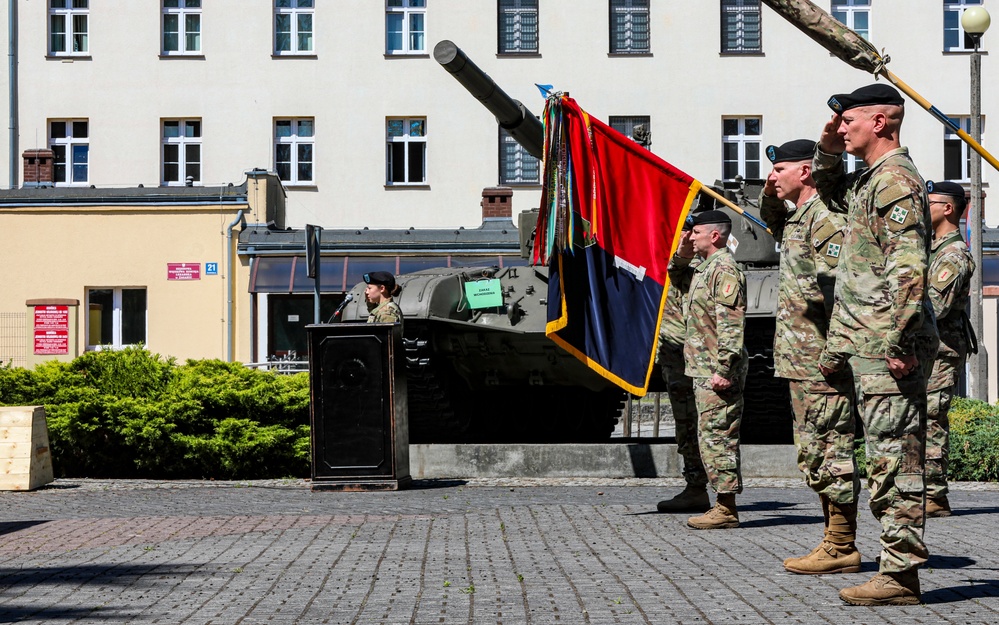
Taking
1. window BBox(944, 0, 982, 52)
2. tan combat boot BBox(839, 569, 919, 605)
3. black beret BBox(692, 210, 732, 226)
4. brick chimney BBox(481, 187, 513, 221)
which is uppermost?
window BBox(944, 0, 982, 52)

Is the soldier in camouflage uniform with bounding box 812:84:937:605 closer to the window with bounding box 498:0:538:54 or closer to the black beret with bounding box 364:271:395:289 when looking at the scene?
→ the black beret with bounding box 364:271:395:289

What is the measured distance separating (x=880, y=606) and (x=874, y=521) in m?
3.60

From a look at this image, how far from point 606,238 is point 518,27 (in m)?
24.0

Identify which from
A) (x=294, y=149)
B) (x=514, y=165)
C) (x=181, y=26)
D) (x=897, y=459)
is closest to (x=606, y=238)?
(x=897, y=459)

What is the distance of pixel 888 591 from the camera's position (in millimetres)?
5910

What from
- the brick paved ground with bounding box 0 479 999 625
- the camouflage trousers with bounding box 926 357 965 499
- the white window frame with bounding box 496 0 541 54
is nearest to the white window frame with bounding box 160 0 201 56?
the white window frame with bounding box 496 0 541 54

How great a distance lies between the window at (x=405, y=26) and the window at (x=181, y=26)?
14.1ft

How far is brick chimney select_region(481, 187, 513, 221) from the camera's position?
3191 centimetres

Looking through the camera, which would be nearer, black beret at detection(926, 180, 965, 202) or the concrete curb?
black beret at detection(926, 180, 965, 202)

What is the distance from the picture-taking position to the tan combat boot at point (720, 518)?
9.07 metres

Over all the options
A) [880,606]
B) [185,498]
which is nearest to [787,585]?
[880,606]

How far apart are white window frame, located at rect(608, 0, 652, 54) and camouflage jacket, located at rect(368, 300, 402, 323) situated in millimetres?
21376

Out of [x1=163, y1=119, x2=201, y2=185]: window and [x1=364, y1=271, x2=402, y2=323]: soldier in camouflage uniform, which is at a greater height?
[x1=163, y1=119, x2=201, y2=185]: window

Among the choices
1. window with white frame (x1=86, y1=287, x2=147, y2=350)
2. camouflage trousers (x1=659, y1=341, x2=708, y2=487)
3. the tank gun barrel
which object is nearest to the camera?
camouflage trousers (x1=659, y1=341, x2=708, y2=487)
